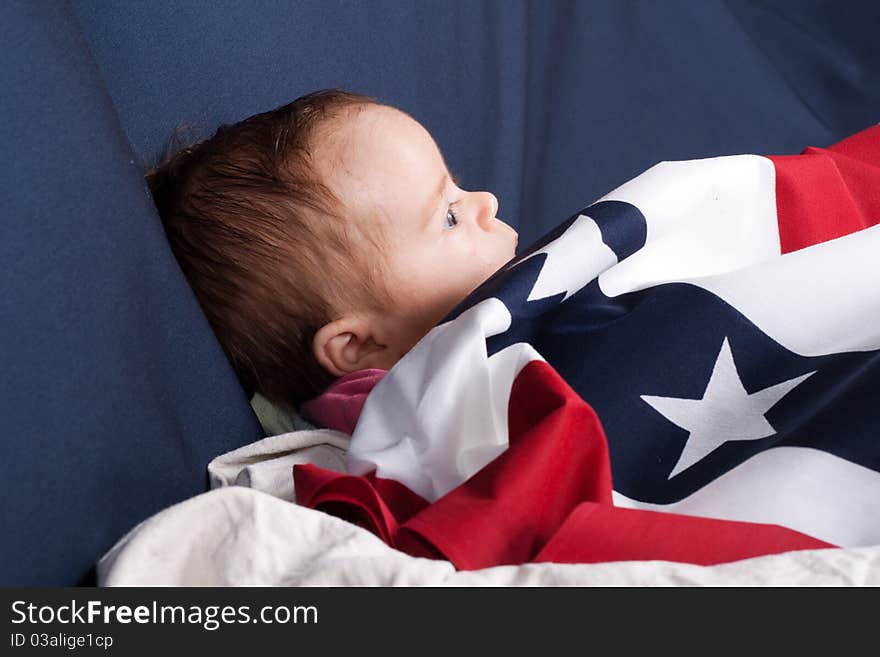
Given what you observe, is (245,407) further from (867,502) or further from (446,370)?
(867,502)

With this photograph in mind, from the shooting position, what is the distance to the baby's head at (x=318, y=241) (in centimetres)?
92

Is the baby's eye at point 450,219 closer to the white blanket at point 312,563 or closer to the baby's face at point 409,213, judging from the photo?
the baby's face at point 409,213

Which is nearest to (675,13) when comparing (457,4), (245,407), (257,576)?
(457,4)

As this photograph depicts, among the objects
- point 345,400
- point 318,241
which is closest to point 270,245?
point 318,241

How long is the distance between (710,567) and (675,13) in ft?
3.69

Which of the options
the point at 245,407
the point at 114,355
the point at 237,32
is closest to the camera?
the point at 114,355

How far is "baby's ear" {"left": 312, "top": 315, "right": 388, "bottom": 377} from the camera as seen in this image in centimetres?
93

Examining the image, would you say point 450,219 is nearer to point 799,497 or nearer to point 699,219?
point 699,219

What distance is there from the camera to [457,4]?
4.43ft

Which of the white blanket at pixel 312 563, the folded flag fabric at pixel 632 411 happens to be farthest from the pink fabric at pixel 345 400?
the white blanket at pixel 312 563

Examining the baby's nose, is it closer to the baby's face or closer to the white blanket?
the baby's face

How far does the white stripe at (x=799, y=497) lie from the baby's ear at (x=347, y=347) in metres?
0.32

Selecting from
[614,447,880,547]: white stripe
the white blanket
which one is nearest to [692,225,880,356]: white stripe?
[614,447,880,547]: white stripe

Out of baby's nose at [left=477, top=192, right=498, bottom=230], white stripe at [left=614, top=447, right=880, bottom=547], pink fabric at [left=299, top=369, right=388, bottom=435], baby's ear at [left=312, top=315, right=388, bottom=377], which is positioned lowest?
white stripe at [left=614, top=447, right=880, bottom=547]
